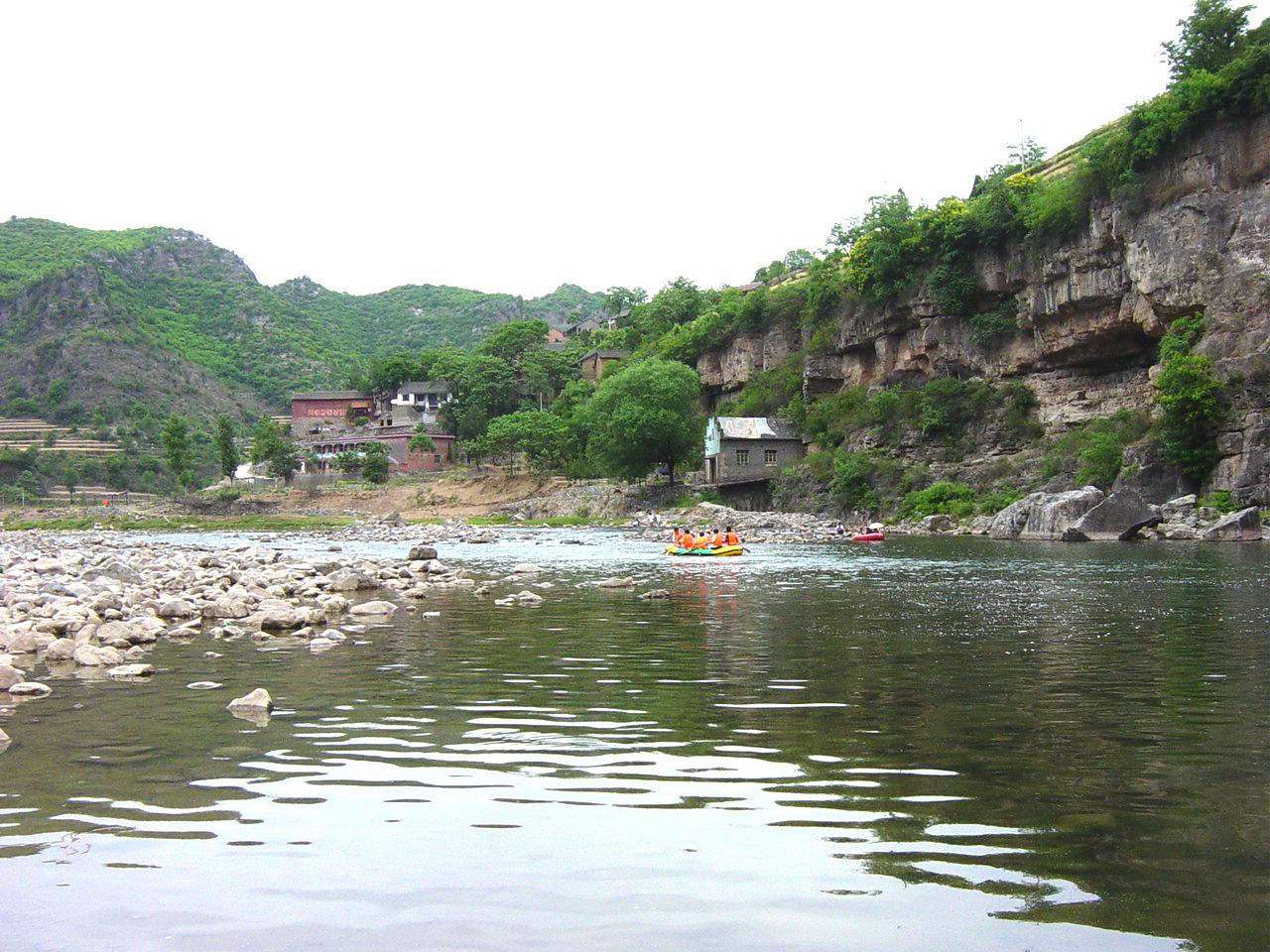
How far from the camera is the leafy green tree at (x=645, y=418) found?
2756 inches

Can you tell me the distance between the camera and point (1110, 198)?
5050 cm

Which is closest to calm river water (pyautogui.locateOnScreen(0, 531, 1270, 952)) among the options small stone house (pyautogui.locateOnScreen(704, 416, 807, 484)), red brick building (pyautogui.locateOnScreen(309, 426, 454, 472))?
small stone house (pyautogui.locateOnScreen(704, 416, 807, 484))

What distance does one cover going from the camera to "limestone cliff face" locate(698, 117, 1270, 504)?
41.7 meters

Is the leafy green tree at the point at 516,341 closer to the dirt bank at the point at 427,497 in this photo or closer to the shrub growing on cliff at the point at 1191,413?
the dirt bank at the point at 427,497

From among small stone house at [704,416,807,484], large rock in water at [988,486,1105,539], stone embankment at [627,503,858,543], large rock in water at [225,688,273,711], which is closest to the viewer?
large rock in water at [225,688,273,711]

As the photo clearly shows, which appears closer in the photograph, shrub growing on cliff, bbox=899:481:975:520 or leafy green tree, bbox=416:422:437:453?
shrub growing on cliff, bbox=899:481:975:520

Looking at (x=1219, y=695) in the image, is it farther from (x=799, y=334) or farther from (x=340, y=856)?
(x=799, y=334)

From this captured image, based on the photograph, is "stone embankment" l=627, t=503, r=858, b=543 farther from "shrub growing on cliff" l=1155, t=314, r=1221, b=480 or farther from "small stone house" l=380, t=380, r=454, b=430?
"small stone house" l=380, t=380, r=454, b=430

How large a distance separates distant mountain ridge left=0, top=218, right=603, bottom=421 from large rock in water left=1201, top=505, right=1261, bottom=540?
13019cm

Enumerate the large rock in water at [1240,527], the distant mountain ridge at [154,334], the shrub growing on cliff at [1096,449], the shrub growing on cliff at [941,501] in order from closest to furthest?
the large rock in water at [1240,527], the shrub growing on cliff at [1096,449], the shrub growing on cliff at [941,501], the distant mountain ridge at [154,334]

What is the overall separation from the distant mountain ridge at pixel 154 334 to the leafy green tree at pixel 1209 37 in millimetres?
126636

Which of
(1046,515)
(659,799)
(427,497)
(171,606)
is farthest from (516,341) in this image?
(659,799)

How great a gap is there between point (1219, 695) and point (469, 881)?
7905 mm

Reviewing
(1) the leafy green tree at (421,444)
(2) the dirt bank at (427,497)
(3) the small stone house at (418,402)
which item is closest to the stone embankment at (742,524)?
(2) the dirt bank at (427,497)
